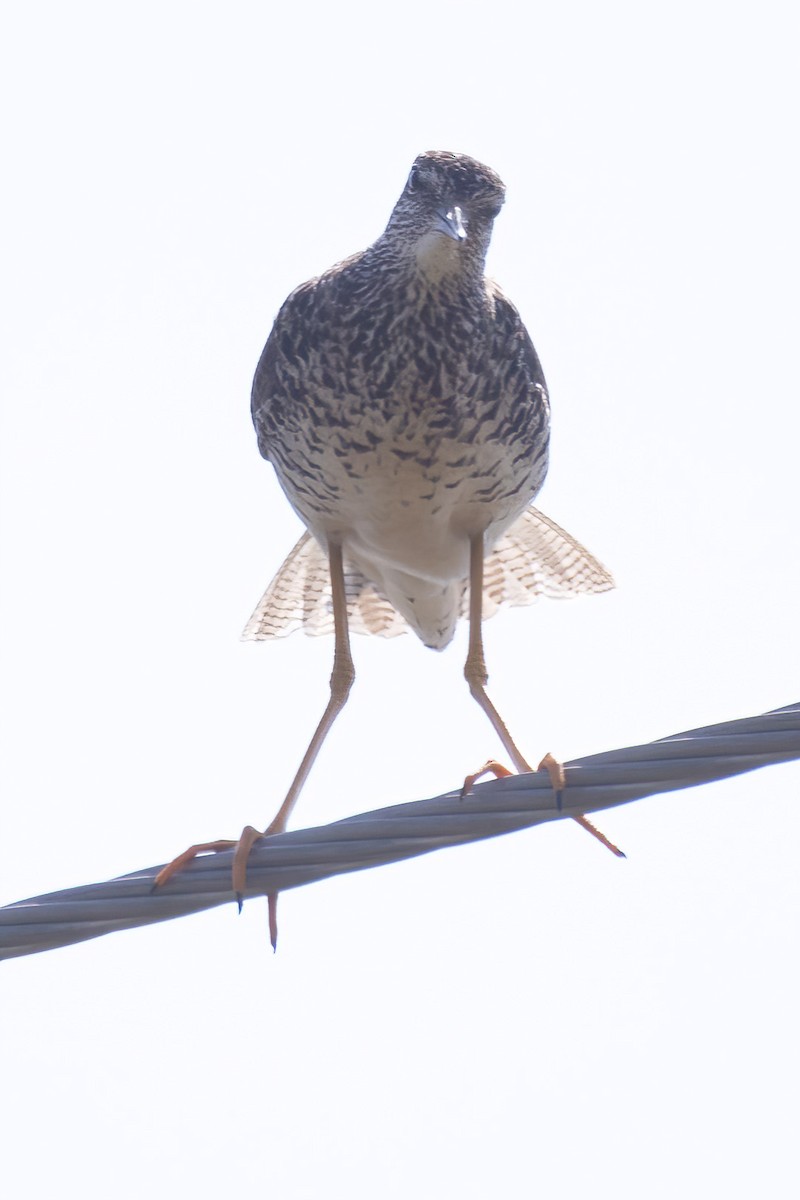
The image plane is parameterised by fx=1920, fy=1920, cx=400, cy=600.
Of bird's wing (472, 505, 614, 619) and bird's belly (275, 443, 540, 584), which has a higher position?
bird's belly (275, 443, 540, 584)

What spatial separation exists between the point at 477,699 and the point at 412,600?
2.65 ft

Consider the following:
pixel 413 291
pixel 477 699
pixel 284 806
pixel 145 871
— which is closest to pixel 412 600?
pixel 477 699

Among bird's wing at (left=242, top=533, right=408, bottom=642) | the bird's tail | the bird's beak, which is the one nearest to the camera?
the bird's beak

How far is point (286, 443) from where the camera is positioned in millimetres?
7926

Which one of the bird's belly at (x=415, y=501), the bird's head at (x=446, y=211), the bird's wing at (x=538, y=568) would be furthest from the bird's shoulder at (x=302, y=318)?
the bird's wing at (x=538, y=568)

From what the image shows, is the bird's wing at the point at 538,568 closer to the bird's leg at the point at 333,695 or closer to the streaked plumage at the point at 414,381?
the bird's leg at the point at 333,695

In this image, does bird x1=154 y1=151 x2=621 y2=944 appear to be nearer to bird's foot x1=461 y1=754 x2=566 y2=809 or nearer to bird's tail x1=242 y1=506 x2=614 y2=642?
bird's foot x1=461 y1=754 x2=566 y2=809

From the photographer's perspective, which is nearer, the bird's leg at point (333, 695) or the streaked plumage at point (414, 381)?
the streaked plumage at point (414, 381)

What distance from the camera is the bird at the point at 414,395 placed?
293 inches

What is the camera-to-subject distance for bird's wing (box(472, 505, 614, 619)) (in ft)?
33.1

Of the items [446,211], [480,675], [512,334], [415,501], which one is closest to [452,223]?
[446,211]

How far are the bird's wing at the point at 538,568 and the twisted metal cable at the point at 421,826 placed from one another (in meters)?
4.99

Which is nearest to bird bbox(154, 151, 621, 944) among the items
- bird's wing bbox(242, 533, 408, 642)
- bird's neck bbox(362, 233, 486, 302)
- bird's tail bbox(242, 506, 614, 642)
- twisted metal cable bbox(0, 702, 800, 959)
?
bird's neck bbox(362, 233, 486, 302)

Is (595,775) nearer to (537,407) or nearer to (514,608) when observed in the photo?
(537,407)
